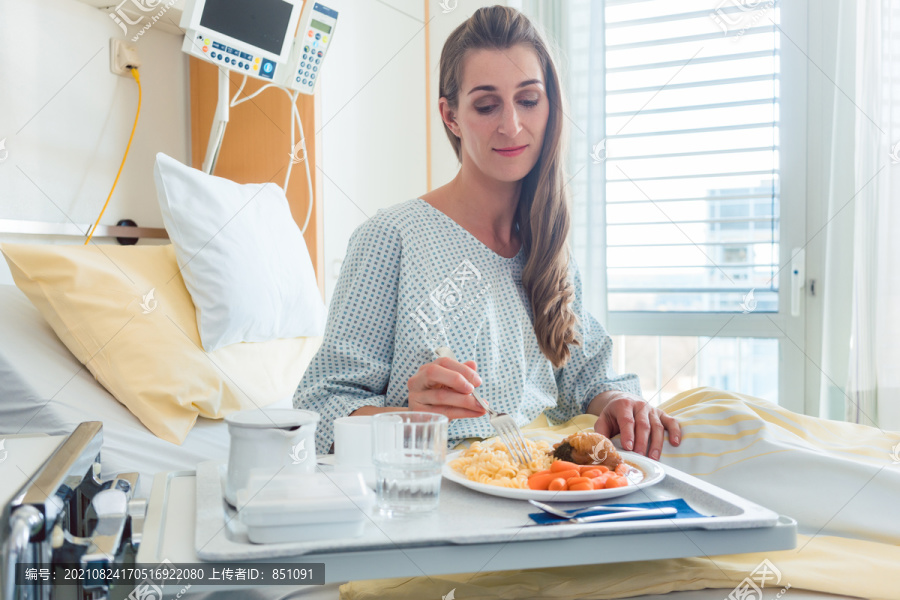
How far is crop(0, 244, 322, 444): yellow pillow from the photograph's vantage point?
118 centimetres

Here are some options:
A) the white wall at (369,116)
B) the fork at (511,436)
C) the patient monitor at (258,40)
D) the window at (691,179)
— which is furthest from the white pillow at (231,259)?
the window at (691,179)

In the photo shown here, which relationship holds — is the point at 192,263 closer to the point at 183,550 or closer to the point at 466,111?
the point at 466,111

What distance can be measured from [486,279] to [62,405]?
71cm

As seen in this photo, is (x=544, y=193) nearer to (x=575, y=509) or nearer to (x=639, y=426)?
(x=639, y=426)

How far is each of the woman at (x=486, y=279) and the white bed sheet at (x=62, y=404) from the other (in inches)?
9.5

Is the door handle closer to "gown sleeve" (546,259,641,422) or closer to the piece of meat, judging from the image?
"gown sleeve" (546,259,641,422)

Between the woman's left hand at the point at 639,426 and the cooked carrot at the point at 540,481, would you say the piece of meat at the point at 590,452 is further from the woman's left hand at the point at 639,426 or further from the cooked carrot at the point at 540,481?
the woman's left hand at the point at 639,426

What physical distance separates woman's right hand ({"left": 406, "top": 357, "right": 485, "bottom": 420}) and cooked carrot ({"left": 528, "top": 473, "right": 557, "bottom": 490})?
183 mm

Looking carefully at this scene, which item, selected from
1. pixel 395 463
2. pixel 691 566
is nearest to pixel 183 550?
pixel 395 463

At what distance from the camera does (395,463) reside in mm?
619

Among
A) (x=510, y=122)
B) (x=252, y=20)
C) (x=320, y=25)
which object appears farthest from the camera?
(x=320, y=25)

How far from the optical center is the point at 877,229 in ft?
6.69

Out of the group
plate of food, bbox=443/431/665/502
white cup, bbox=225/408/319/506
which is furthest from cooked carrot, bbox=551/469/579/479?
white cup, bbox=225/408/319/506

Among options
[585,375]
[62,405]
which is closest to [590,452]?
[585,375]
